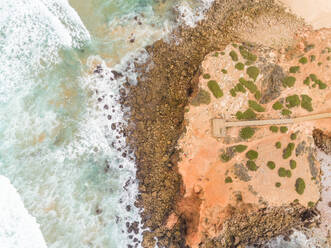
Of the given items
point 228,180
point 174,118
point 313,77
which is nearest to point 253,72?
point 313,77

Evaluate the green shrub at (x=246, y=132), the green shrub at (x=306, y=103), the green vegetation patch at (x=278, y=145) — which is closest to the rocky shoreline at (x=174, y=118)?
the green shrub at (x=246, y=132)

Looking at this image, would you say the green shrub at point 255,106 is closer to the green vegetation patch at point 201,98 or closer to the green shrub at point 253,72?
the green shrub at point 253,72

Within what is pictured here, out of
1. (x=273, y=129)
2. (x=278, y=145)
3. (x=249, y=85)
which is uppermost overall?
(x=249, y=85)

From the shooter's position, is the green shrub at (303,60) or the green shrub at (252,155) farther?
the green shrub at (303,60)

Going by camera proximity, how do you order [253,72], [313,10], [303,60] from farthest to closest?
[313,10], [303,60], [253,72]

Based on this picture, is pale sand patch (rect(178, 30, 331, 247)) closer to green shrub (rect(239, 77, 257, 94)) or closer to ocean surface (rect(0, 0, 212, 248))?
green shrub (rect(239, 77, 257, 94))

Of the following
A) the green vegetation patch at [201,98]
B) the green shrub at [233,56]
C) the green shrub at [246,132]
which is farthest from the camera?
the green shrub at [233,56]

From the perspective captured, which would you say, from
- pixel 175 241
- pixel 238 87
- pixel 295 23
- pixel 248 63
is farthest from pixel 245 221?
pixel 295 23

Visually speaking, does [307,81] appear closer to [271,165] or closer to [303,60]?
[303,60]

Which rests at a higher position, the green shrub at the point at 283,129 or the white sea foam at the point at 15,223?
the green shrub at the point at 283,129
